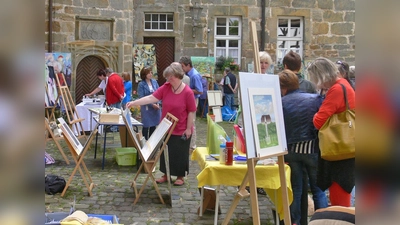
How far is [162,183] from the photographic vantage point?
6324mm

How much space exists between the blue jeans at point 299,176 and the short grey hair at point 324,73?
0.66 m

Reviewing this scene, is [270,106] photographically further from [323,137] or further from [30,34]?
[30,34]

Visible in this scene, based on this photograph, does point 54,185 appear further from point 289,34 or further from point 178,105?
point 289,34

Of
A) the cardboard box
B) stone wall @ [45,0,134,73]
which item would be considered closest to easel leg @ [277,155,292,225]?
the cardboard box

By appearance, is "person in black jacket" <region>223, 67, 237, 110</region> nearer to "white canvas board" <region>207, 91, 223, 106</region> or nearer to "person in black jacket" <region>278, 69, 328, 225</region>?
"white canvas board" <region>207, 91, 223, 106</region>

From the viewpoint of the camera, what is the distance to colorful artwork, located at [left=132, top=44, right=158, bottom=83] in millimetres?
15828

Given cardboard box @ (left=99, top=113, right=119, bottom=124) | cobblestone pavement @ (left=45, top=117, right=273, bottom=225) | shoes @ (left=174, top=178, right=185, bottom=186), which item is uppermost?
cardboard box @ (left=99, top=113, right=119, bottom=124)

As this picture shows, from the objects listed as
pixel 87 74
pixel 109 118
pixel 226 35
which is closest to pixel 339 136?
pixel 109 118

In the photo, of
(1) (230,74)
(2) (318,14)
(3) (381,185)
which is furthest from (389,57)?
(2) (318,14)

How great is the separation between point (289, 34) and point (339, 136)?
1416 cm

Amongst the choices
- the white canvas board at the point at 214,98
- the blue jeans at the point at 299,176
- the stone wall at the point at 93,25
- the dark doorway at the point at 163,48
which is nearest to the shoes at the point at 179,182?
the blue jeans at the point at 299,176

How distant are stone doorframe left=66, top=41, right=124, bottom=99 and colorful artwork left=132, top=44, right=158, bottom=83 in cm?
147

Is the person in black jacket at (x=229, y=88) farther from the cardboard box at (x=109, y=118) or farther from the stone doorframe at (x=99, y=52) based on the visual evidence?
the cardboard box at (x=109, y=118)

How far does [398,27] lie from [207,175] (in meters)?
3.40
